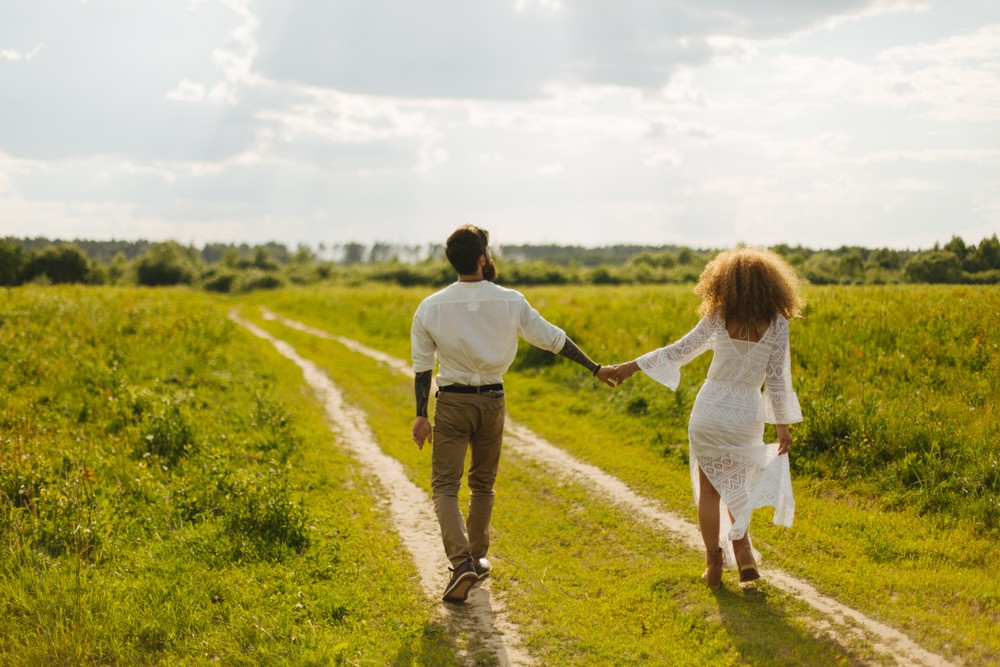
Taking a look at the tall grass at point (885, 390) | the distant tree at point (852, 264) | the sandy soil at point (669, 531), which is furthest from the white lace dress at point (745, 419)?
the distant tree at point (852, 264)

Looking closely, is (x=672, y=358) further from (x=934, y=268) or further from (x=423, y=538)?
(x=934, y=268)

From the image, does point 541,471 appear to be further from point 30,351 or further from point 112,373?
point 30,351

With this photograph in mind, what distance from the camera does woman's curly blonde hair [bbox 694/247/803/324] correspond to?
213 inches

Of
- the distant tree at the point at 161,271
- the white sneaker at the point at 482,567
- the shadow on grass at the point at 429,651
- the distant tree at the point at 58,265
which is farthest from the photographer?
the distant tree at the point at 161,271

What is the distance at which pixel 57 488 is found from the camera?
25.0 ft

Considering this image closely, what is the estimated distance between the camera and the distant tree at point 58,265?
7006cm

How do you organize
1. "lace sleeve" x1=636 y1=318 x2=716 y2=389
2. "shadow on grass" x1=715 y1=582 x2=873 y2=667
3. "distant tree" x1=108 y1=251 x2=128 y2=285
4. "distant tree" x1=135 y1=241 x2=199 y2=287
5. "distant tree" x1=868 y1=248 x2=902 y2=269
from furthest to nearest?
"distant tree" x1=108 y1=251 x2=128 y2=285 < "distant tree" x1=135 y1=241 x2=199 y2=287 < "distant tree" x1=868 y1=248 x2=902 y2=269 < "lace sleeve" x1=636 y1=318 x2=716 y2=389 < "shadow on grass" x1=715 y1=582 x2=873 y2=667

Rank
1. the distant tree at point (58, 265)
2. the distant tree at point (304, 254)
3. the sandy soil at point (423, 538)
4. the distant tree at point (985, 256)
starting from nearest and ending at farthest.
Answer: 1. the sandy soil at point (423, 538)
2. the distant tree at point (985, 256)
3. the distant tree at point (58, 265)
4. the distant tree at point (304, 254)

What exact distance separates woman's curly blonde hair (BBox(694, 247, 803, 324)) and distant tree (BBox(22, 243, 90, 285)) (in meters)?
77.3

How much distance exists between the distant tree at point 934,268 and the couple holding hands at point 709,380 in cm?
1184

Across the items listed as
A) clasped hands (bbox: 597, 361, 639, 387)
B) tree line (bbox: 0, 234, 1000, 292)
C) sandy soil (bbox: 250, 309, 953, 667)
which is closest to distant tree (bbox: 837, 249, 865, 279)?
tree line (bbox: 0, 234, 1000, 292)

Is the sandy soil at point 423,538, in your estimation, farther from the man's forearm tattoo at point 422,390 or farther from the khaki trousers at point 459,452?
the man's forearm tattoo at point 422,390

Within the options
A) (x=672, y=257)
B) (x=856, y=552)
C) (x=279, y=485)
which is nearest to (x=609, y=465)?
(x=856, y=552)

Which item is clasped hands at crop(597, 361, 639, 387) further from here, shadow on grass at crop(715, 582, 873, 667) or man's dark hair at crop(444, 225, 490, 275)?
shadow on grass at crop(715, 582, 873, 667)
